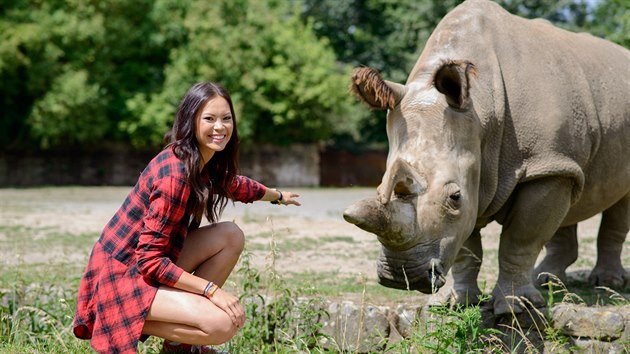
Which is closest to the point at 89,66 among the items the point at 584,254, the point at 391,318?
the point at 584,254

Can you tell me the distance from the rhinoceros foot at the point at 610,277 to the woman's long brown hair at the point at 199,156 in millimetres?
3853

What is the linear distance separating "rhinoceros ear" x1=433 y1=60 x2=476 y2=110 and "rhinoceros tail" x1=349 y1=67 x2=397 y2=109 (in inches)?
12.1

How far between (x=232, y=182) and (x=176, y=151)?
0.52 metres

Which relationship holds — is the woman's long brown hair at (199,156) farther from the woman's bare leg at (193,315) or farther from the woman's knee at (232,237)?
the woman's bare leg at (193,315)

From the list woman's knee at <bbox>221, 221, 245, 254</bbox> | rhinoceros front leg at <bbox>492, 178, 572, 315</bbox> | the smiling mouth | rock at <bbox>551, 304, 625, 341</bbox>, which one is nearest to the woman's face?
the smiling mouth

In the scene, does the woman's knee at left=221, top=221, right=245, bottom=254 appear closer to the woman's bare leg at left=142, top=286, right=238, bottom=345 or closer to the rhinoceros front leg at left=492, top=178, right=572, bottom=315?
the woman's bare leg at left=142, top=286, right=238, bottom=345

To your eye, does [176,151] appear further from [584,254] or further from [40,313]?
[584,254]

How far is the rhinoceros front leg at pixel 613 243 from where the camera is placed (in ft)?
21.8

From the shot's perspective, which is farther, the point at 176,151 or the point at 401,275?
the point at 401,275

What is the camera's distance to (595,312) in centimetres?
489

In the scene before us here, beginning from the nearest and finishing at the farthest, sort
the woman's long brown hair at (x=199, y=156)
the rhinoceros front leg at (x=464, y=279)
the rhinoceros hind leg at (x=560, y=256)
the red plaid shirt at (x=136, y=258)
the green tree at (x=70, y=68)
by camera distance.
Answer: the red plaid shirt at (x=136, y=258) → the woman's long brown hair at (x=199, y=156) → the rhinoceros front leg at (x=464, y=279) → the rhinoceros hind leg at (x=560, y=256) → the green tree at (x=70, y=68)

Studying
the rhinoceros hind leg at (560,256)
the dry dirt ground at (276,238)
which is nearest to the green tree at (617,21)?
the dry dirt ground at (276,238)

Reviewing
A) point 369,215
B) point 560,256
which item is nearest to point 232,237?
point 369,215

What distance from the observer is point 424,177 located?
4527mm
